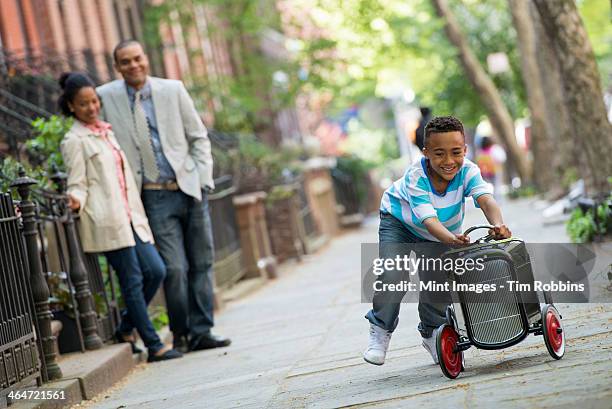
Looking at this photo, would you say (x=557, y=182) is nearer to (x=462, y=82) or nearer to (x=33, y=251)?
(x=462, y=82)

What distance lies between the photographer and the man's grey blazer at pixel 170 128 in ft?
29.8

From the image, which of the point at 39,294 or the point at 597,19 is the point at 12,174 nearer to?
the point at 39,294

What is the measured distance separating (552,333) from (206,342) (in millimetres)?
3749

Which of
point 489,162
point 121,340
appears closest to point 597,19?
point 489,162

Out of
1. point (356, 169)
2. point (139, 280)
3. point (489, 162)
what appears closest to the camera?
point (139, 280)

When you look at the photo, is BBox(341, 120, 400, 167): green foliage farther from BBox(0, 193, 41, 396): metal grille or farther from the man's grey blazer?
BBox(0, 193, 41, 396): metal grille

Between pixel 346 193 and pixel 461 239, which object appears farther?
pixel 346 193

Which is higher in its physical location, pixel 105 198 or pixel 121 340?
pixel 105 198

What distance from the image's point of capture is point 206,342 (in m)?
9.37

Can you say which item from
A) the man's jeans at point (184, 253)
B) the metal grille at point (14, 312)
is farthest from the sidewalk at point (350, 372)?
the metal grille at point (14, 312)

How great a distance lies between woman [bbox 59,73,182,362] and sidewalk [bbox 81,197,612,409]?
2.13 feet

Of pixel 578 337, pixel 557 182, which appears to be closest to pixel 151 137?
pixel 578 337

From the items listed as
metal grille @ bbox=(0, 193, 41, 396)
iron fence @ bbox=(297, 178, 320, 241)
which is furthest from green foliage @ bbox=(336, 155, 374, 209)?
metal grille @ bbox=(0, 193, 41, 396)

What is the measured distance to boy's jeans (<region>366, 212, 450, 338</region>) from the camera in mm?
6605
